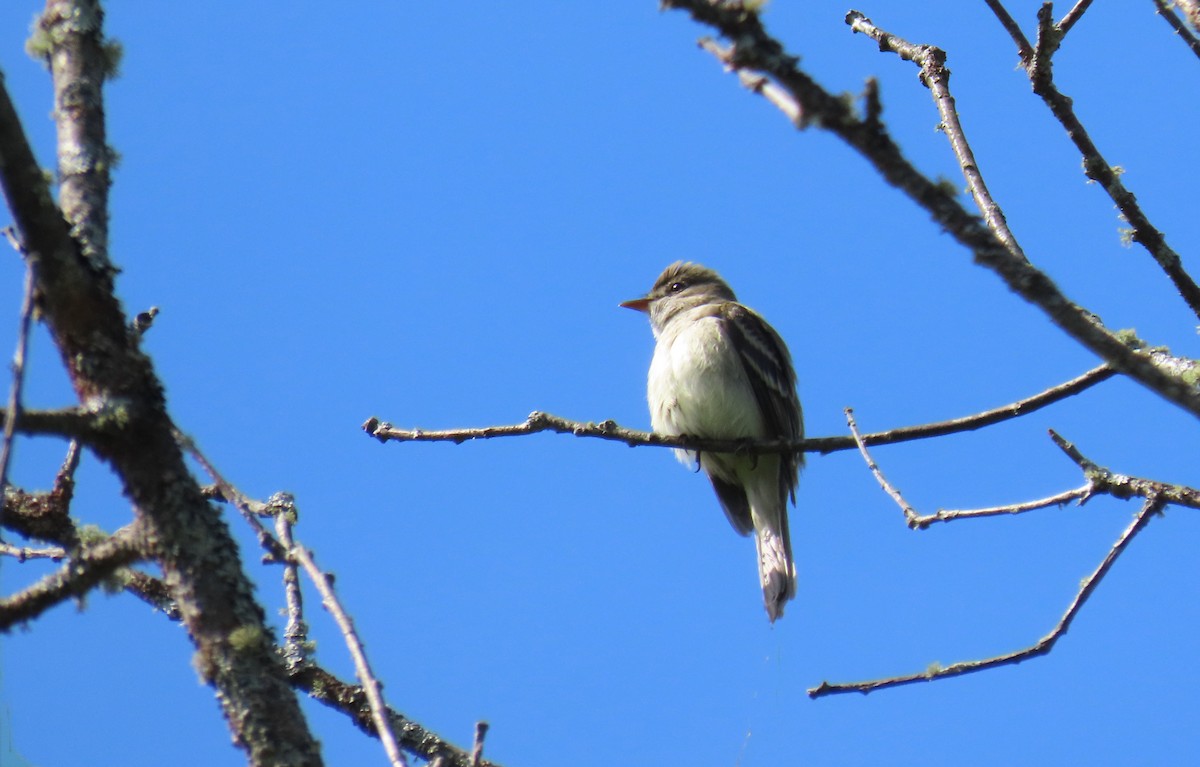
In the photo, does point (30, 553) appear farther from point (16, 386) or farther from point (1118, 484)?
point (1118, 484)

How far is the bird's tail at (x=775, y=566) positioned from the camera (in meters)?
7.60

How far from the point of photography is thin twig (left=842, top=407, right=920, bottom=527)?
14.5 feet

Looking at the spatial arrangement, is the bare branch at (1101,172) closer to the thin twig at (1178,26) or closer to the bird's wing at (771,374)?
the thin twig at (1178,26)

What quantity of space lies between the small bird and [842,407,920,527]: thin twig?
264cm

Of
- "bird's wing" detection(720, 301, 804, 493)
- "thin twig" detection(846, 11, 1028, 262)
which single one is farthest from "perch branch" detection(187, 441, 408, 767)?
"bird's wing" detection(720, 301, 804, 493)

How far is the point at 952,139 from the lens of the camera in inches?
199

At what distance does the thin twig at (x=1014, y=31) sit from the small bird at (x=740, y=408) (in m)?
3.28

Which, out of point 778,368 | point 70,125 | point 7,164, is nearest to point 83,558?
point 7,164

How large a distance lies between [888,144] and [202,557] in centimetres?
158

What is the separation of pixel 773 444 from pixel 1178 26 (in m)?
2.25

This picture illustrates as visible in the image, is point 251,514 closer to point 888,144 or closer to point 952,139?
point 888,144

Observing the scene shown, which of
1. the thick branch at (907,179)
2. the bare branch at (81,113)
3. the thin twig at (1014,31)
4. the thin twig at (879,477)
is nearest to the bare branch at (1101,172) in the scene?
the thin twig at (1014,31)

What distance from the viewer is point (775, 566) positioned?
25.6 feet

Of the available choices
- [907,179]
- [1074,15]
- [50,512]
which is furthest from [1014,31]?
[50,512]
